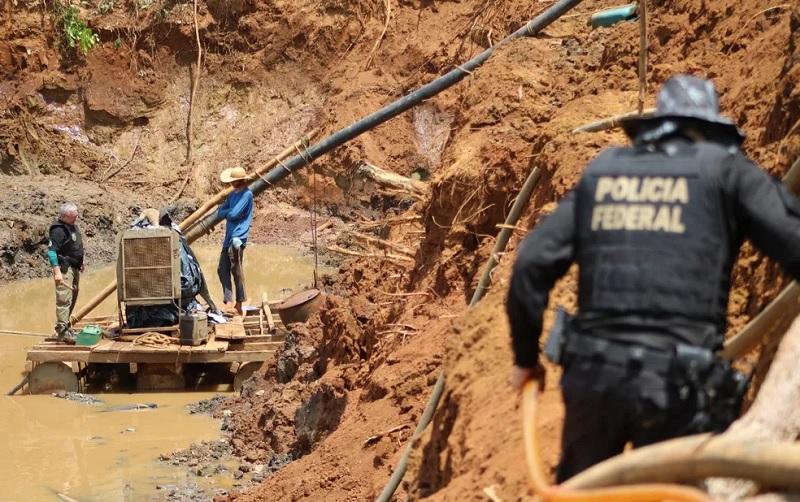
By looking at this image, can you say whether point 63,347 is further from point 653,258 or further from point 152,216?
point 653,258

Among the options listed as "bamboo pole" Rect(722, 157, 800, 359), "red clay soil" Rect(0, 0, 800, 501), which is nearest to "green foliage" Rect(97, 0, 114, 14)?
"red clay soil" Rect(0, 0, 800, 501)

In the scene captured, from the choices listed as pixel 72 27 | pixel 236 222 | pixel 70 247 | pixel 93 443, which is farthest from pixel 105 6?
pixel 93 443

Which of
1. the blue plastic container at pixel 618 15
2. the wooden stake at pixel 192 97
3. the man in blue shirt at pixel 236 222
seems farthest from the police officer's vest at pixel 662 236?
the wooden stake at pixel 192 97

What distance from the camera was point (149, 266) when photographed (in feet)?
36.9

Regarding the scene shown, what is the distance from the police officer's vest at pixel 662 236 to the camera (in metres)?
3.05

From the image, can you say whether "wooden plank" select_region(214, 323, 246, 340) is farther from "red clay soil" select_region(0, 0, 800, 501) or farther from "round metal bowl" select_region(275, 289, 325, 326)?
"red clay soil" select_region(0, 0, 800, 501)

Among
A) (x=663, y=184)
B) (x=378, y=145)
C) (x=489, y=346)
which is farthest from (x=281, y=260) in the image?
(x=663, y=184)

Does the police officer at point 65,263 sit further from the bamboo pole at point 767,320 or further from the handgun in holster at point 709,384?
the handgun in holster at point 709,384

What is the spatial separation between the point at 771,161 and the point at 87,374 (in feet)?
29.1

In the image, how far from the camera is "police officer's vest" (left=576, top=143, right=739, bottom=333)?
305 cm

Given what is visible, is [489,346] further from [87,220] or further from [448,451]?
[87,220]

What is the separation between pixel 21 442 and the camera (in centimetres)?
997

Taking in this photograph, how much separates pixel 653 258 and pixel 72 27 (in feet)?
65.9

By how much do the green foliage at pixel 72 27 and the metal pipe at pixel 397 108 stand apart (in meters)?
10.3
